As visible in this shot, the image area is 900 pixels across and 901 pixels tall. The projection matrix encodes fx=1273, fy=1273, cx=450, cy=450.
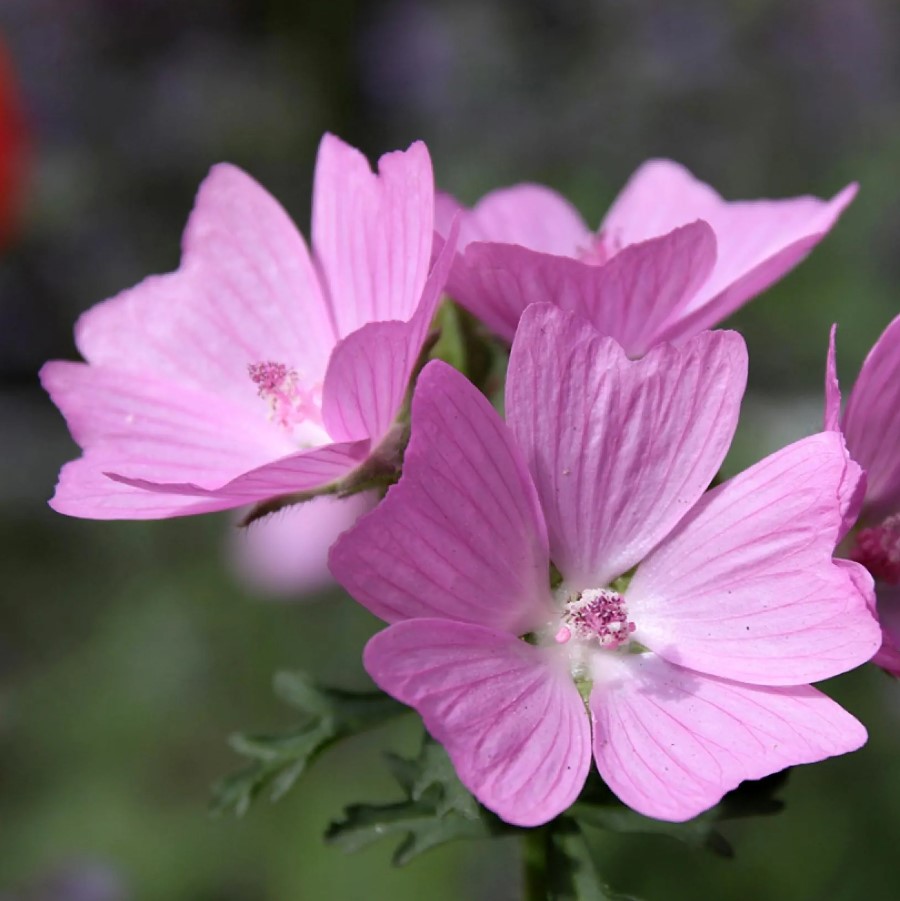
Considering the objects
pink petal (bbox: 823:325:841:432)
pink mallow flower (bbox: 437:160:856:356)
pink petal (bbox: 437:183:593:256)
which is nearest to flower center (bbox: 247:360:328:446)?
pink mallow flower (bbox: 437:160:856:356)

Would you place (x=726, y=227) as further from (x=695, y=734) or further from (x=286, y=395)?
(x=695, y=734)

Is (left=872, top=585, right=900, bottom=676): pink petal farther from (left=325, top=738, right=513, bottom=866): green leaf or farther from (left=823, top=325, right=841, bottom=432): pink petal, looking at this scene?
(left=325, top=738, right=513, bottom=866): green leaf

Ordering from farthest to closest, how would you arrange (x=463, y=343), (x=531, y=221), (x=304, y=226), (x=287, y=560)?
(x=304, y=226) → (x=287, y=560) → (x=531, y=221) → (x=463, y=343)

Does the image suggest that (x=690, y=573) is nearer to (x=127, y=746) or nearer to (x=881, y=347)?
(x=881, y=347)

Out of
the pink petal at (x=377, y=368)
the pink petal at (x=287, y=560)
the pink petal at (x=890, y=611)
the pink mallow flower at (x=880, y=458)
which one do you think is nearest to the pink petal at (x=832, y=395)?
the pink mallow flower at (x=880, y=458)

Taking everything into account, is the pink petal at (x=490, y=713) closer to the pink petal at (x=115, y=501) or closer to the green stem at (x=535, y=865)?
the green stem at (x=535, y=865)

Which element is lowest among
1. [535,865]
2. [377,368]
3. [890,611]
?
[535,865]

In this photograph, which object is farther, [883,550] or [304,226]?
[304,226]

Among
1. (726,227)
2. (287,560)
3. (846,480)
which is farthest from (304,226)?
(846,480)
